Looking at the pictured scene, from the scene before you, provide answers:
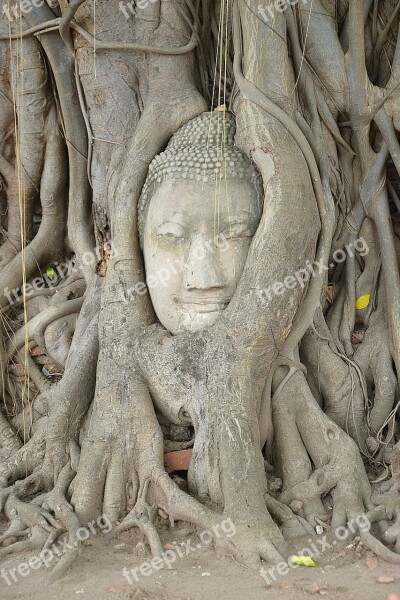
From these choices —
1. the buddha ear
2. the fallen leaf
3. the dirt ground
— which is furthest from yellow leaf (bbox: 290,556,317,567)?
the buddha ear

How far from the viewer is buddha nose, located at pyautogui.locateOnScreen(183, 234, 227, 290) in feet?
10.4

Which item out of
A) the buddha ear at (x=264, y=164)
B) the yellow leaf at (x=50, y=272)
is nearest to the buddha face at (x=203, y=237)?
the buddha ear at (x=264, y=164)

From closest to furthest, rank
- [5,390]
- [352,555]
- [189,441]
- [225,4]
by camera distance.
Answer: [352,555]
[189,441]
[225,4]
[5,390]

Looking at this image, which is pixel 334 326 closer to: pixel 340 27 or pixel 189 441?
pixel 189 441

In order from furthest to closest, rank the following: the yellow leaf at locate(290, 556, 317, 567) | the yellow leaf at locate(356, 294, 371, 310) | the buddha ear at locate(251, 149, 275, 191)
→ the yellow leaf at locate(356, 294, 371, 310), the buddha ear at locate(251, 149, 275, 191), the yellow leaf at locate(290, 556, 317, 567)

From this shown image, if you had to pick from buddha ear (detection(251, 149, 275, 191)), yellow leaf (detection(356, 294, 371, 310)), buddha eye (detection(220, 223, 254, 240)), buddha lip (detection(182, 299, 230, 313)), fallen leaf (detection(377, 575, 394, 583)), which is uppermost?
buddha ear (detection(251, 149, 275, 191))

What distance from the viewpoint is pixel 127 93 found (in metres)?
3.66

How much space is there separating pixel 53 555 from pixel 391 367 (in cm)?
175

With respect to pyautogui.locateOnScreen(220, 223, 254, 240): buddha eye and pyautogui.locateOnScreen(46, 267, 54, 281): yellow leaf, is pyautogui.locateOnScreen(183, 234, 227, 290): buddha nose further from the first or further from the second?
pyautogui.locateOnScreen(46, 267, 54, 281): yellow leaf

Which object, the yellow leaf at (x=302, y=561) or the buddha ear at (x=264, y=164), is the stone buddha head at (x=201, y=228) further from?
the yellow leaf at (x=302, y=561)

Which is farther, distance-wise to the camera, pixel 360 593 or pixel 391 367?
pixel 391 367

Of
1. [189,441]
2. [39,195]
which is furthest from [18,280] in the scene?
[189,441]

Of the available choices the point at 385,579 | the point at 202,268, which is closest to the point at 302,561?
the point at 385,579

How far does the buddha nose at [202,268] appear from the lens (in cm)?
316
